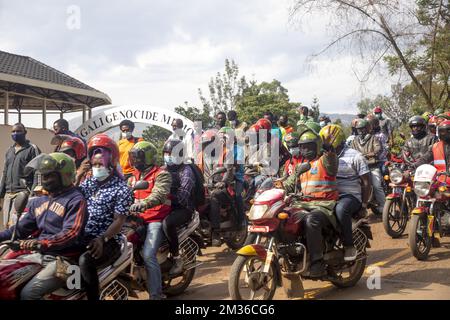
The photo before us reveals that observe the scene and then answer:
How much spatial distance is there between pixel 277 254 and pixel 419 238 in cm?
269

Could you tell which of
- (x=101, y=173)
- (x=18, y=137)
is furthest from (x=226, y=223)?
(x=101, y=173)

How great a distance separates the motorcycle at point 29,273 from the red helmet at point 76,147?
205cm

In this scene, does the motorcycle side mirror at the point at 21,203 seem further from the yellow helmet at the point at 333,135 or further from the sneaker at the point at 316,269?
the yellow helmet at the point at 333,135

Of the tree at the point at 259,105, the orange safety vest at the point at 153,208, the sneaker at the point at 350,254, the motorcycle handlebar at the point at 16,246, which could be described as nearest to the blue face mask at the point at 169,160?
the orange safety vest at the point at 153,208

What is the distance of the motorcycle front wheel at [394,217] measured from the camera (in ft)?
26.0

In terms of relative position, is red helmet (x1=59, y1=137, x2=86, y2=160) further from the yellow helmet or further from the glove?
the yellow helmet

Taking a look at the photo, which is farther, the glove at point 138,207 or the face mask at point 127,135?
the face mask at point 127,135

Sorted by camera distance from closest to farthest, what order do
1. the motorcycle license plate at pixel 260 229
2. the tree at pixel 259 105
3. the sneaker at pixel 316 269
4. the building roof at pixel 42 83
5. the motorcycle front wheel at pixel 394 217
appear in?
1. the motorcycle license plate at pixel 260 229
2. the sneaker at pixel 316 269
3. the motorcycle front wheel at pixel 394 217
4. the building roof at pixel 42 83
5. the tree at pixel 259 105

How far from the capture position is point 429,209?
6891 mm

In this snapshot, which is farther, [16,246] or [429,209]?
[429,209]

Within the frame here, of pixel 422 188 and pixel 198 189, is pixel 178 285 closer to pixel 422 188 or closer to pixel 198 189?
pixel 198 189

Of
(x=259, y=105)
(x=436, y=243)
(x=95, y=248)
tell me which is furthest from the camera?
(x=259, y=105)
